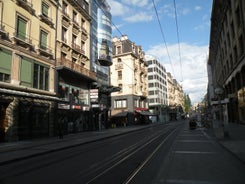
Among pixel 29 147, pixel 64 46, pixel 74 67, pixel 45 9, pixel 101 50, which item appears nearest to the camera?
pixel 29 147

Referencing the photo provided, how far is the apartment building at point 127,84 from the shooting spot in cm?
5581

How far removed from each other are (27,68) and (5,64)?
107 inches

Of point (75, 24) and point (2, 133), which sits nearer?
point (2, 133)

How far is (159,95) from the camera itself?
85.0 metres

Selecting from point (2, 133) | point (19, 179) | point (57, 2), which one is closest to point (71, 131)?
point (2, 133)

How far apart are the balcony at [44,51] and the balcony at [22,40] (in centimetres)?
124

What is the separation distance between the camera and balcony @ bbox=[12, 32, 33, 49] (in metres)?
20.1

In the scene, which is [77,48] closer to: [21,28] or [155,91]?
[21,28]

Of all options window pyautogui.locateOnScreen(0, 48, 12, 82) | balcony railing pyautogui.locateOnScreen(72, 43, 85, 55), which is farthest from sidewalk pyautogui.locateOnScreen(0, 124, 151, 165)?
balcony railing pyautogui.locateOnScreen(72, 43, 85, 55)

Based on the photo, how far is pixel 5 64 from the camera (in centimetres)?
1908

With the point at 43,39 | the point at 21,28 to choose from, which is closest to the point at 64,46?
the point at 43,39

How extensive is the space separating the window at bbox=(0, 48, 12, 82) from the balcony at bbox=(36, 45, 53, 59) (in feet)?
13.3

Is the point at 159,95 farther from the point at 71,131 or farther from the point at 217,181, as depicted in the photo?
the point at 217,181

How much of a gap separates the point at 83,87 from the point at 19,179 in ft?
84.7
